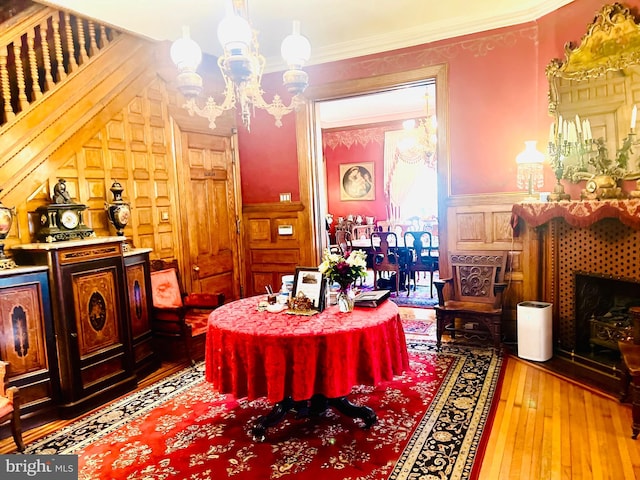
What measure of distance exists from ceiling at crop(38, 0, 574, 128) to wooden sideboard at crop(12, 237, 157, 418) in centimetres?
208

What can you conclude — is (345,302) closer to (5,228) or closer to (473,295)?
(473,295)

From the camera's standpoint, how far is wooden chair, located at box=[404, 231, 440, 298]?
6355 mm

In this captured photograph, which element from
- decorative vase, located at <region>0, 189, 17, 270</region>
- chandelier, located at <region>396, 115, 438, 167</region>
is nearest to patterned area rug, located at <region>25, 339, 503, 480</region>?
decorative vase, located at <region>0, 189, 17, 270</region>

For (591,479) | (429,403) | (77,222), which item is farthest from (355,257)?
(77,222)

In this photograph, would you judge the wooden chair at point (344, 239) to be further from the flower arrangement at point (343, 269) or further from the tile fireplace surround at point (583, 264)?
the flower arrangement at point (343, 269)

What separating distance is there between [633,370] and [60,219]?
13.9 ft

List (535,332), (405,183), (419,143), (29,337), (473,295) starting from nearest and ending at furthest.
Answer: (29,337) → (535,332) → (473,295) → (419,143) → (405,183)

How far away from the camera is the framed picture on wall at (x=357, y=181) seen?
1007 centimetres

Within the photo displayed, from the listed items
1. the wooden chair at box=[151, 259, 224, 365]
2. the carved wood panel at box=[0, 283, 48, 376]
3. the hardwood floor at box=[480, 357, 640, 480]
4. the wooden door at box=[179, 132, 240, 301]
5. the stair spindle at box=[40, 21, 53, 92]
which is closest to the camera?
the hardwood floor at box=[480, 357, 640, 480]

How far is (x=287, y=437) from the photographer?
2801 mm

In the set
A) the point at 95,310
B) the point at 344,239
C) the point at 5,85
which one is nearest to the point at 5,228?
the point at 95,310

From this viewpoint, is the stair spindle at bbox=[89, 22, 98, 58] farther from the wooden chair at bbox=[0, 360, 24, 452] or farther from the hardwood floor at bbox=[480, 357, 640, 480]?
the hardwood floor at bbox=[480, 357, 640, 480]

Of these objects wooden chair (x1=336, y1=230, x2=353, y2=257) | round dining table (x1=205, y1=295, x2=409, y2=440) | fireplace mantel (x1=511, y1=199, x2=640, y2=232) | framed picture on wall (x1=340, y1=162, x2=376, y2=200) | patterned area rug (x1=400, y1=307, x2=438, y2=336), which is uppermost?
framed picture on wall (x1=340, y1=162, x2=376, y2=200)

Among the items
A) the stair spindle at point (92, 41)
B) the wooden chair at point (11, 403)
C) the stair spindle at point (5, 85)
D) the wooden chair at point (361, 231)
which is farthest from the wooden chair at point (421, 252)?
the wooden chair at point (11, 403)
